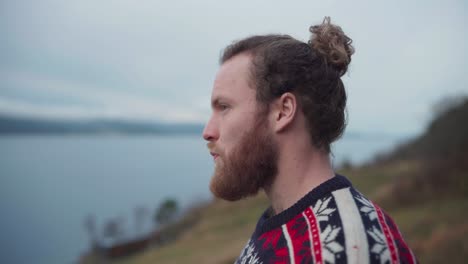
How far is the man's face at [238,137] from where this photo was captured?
1.84 meters

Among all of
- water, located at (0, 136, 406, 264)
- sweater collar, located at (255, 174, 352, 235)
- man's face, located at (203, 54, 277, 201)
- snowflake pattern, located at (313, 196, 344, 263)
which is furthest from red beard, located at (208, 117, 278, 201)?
water, located at (0, 136, 406, 264)

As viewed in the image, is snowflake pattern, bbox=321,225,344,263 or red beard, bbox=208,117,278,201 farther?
red beard, bbox=208,117,278,201

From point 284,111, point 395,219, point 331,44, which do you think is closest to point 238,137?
point 284,111

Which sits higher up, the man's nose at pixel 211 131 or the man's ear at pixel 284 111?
the man's ear at pixel 284 111

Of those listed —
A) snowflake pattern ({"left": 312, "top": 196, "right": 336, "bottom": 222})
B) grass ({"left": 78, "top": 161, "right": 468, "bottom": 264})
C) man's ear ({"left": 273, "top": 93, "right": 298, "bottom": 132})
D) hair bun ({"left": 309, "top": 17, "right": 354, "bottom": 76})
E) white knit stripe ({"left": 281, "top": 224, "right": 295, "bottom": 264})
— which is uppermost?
hair bun ({"left": 309, "top": 17, "right": 354, "bottom": 76})

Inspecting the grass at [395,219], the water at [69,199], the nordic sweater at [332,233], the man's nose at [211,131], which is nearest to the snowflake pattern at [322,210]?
the nordic sweater at [332,233]

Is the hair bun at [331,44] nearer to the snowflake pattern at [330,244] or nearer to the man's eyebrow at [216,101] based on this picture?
the man's eyebrow at [216,101]

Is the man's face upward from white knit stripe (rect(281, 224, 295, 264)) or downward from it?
upward

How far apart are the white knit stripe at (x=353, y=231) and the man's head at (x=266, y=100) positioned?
0.38 m

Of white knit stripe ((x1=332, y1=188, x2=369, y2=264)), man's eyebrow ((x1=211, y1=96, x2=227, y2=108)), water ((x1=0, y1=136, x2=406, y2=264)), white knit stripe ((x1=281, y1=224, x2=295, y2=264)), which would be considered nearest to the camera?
white knit stripe ((x1=332, y1=188, x2=369, y2=264))

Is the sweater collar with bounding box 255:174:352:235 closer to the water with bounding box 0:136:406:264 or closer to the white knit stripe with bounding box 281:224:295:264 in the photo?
the white knit stripe with bounding box 281:224:295:264

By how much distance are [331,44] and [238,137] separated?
0.68m

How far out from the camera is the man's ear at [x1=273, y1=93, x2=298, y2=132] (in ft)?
5.90

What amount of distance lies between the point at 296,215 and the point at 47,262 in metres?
22.7
